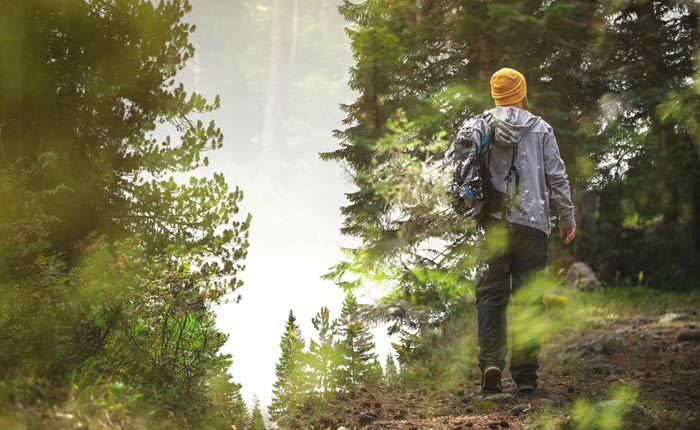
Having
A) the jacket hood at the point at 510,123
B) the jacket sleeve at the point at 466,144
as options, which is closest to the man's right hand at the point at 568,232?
the jacket hood at the point at 510,123

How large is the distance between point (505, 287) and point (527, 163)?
107 centimetres

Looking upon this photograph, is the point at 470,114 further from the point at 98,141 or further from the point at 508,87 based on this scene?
the point at 98,141

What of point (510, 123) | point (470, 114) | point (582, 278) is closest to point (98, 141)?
point (470, 114)

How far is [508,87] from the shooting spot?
16.8 ft

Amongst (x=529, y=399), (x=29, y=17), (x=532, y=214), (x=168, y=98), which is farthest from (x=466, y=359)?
(x=29, y=17)

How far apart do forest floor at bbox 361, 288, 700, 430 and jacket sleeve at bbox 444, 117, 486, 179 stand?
1.96 m

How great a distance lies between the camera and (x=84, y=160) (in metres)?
10.8

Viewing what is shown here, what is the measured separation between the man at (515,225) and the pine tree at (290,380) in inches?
65.2

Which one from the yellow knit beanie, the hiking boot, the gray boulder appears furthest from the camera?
the gray boulder

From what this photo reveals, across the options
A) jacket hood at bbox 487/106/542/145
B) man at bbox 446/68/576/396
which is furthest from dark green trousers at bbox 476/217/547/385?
jacket hood at bbox 487/106/542/145

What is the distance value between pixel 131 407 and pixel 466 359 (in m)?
4.59

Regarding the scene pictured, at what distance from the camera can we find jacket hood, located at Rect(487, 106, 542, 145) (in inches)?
192

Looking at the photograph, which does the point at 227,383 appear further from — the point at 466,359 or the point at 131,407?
the point at 466,359

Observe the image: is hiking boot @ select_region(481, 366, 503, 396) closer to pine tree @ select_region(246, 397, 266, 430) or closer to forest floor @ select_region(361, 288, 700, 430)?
forest floor @ select_region(361, 288, 700, 430)
